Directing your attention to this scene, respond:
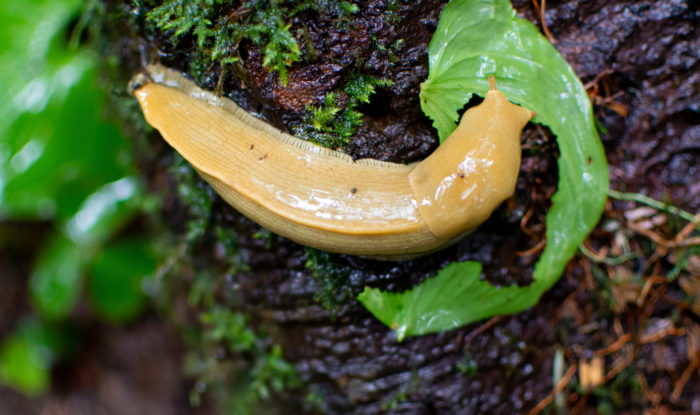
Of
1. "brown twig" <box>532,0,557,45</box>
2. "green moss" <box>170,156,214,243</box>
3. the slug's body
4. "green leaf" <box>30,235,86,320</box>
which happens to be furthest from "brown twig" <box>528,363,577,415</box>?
"green leaf" <box>30,235,86,320</box>

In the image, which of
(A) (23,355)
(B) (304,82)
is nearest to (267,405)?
(B) (304,82)

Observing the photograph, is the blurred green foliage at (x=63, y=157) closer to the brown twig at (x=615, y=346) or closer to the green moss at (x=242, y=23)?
the green moss at (x=242, y=23)

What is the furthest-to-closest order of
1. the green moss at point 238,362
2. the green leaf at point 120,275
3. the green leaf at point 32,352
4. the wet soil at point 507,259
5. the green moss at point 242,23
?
the green leaf at point 32,352
the green leaf at point 120,275
the green moss at point 238,362
the wet soil at point 507,259
the green moss at point 242,23

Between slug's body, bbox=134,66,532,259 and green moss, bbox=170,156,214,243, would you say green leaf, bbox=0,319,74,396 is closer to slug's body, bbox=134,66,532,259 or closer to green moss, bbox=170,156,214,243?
green moss, bbox=170,156,214,243

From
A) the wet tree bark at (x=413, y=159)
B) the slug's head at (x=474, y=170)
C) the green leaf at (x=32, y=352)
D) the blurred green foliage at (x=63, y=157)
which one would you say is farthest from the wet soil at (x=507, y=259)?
the green leaf at (x=32, y=352)

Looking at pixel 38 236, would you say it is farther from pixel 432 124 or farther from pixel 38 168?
pixel 432 124

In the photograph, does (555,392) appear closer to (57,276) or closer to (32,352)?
(57,276)
